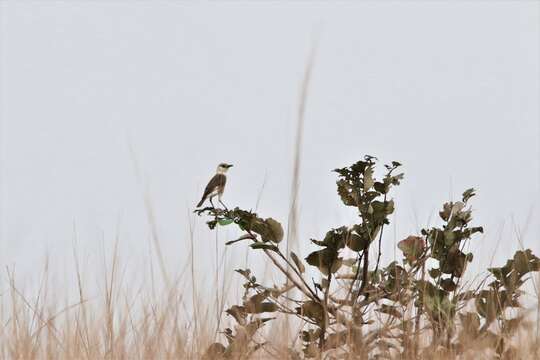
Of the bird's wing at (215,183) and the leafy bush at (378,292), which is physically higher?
the bird's wing at (215,183)

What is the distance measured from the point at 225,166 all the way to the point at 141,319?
2.21 feet

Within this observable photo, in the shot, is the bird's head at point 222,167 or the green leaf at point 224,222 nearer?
the green leaf at point 224,222

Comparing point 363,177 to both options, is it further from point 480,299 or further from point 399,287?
point 480,299

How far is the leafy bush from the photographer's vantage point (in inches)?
107

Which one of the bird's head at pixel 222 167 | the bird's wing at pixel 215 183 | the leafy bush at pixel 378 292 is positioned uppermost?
the bird's head at pixel 222 167

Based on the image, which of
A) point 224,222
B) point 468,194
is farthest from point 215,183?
point 468,194

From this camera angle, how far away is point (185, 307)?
302 centimetres

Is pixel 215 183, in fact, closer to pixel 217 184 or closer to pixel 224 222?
pixel 217 184

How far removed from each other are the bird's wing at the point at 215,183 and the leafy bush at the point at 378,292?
42cm

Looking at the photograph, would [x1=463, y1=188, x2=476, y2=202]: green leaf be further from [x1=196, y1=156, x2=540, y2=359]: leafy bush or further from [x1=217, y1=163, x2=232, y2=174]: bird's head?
[x1=217, y1=163, x2=232, y2=174]: bird's head

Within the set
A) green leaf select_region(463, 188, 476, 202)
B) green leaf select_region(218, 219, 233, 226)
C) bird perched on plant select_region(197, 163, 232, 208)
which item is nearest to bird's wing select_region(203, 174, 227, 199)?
bird perched on plant select_region(197, 163, 232, 208)

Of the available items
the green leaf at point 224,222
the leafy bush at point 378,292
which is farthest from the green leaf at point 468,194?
the green leaf at point 224,222

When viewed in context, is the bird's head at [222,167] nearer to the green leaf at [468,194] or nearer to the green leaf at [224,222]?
the green leaf at [224,222]

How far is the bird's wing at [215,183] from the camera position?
10.4 feet
